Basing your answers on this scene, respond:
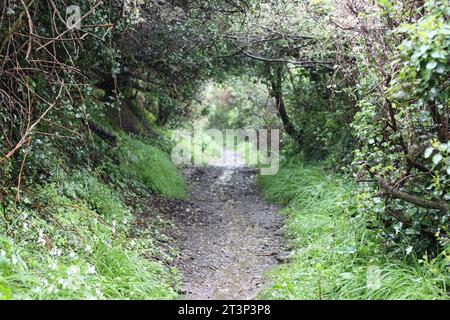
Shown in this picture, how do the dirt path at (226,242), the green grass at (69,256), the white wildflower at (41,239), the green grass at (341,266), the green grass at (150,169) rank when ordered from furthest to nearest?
the green grass at (150,169) → the dirt path at (226,242) → the white wildflower at (41,239) → the green grass at (341,266) → the green grass at (69,256)

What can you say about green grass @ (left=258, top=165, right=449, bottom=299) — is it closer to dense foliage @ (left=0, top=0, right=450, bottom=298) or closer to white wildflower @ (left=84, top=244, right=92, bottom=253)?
dense foliage @ (left=0, top=0, right=450, bottom=298)

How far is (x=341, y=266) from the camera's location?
4.38 meters

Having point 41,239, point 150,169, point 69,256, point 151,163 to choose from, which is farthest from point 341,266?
point 151,163

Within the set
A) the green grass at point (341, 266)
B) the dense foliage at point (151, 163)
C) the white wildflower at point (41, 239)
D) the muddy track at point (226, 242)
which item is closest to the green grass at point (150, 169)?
the dense foliage at point (151, 163)

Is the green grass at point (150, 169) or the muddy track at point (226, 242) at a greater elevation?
the green grass at point (150, 169)

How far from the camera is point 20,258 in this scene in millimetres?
3633

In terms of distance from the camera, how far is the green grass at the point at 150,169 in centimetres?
856

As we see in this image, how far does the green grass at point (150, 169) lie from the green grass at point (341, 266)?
2.95 metres

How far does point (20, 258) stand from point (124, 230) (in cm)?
205

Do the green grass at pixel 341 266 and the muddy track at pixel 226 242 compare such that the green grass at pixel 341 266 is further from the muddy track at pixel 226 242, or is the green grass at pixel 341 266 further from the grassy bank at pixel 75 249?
the grassy bank at pixel 75 249

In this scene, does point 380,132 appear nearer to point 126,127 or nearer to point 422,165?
point 422,165

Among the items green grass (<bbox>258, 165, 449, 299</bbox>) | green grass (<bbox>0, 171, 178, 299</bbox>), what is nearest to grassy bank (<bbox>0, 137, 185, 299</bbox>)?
green grass (<bbox>0, 171, 178, 299</bbox>)
